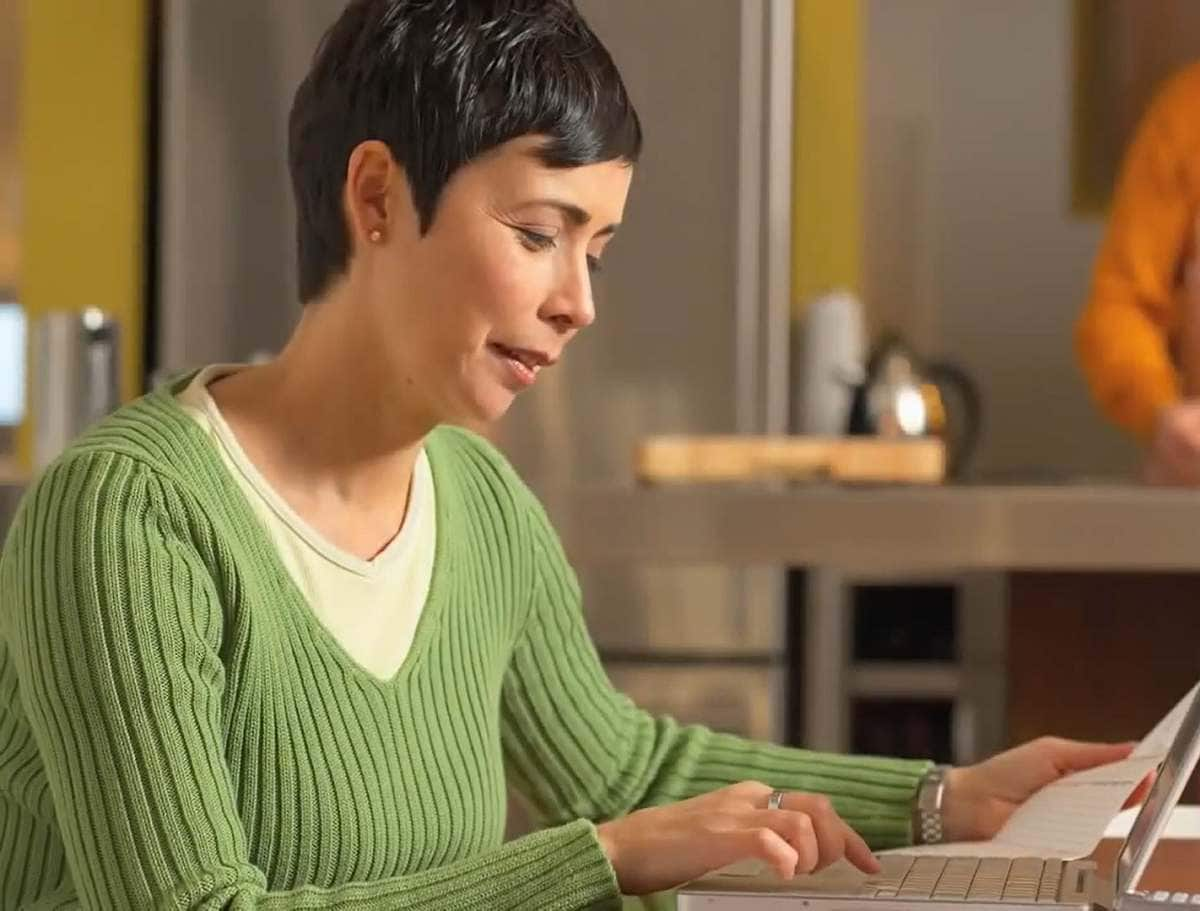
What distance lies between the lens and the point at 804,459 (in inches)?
88.9

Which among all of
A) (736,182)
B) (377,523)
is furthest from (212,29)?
(377,523)

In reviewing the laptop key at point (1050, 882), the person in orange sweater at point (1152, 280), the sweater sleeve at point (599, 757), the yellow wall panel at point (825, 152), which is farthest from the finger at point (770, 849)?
the yellow wall panel at point (825, 152)

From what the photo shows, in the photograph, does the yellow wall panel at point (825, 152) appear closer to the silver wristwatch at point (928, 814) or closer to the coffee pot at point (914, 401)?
the coffee pot at point (914, 401)

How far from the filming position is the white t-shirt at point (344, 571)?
42.6 inches

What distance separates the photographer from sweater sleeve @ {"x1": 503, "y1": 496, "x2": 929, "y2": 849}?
4.24 ft

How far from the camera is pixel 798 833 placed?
0.94 meters

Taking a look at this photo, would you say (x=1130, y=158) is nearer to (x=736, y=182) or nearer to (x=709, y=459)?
(x=736, y=182)

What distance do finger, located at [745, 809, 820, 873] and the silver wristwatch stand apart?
325 mm

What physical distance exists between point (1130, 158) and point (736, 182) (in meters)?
0.67

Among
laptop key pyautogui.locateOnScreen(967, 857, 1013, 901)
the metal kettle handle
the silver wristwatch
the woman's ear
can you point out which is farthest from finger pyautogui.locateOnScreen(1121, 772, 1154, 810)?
the metal kettle handle

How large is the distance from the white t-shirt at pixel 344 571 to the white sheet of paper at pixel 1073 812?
309 millimetres

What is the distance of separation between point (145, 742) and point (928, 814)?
526 millimetres

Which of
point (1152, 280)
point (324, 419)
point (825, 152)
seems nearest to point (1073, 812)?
point (324, 419)

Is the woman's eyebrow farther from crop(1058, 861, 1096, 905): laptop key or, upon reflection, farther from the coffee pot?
the coffee pot
